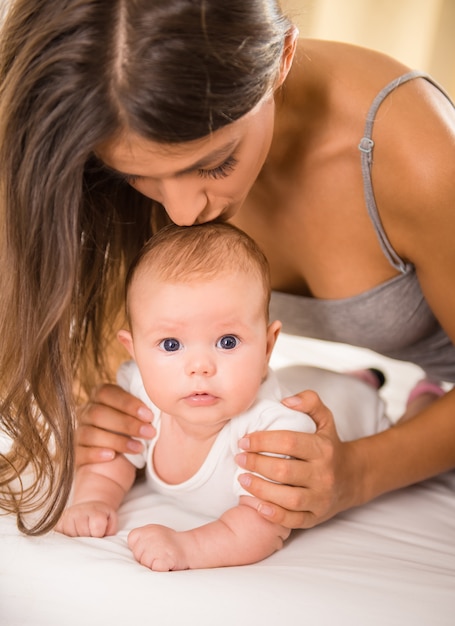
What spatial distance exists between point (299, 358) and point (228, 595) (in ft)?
3.98

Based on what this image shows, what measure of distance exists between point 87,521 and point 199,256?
426 millimetres

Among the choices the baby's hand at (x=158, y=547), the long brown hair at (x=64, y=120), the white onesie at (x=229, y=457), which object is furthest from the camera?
the white onesie at (x=229, y=457)

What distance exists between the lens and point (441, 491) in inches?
55.6

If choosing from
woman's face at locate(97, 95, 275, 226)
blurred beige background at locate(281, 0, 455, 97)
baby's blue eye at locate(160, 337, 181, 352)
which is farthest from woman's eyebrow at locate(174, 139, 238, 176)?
blurred beige background at locate(281, 0, 455, 97)

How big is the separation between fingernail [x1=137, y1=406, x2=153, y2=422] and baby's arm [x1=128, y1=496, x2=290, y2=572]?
0.67 feet

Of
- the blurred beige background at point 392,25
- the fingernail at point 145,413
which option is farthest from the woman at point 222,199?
the blurred beige background at point 392,25

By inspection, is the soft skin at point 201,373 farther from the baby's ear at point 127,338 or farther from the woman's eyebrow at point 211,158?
the woman's eyebrow at point 211,158

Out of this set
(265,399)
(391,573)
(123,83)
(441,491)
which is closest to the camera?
(123,83)

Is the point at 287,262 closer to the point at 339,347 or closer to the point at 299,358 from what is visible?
the point at 299,358

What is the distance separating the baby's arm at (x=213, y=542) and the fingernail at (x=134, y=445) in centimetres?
18

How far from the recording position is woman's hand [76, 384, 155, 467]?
1276mm

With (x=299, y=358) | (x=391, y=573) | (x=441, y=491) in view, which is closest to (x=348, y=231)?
(x=441, y=491)

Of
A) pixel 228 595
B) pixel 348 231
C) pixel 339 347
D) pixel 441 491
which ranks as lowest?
pixel 339 347

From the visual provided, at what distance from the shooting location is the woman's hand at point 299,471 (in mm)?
1133
